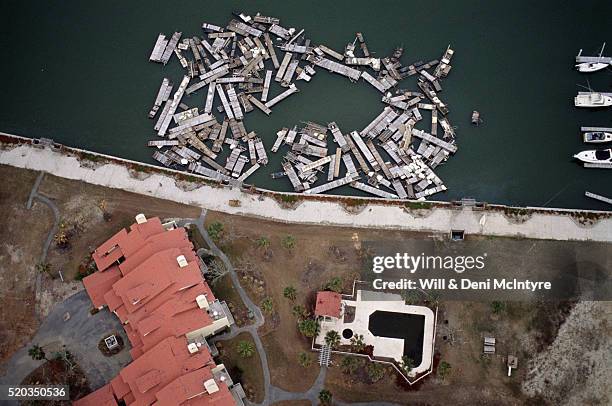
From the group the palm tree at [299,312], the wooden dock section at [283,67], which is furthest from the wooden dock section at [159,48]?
the palm tree at [299,312]

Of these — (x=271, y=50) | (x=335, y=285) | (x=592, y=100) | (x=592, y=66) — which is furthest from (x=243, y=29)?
(x=592, y=100)

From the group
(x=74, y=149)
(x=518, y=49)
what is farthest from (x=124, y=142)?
(x=518, y=49)

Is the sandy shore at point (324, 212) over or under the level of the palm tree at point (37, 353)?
over

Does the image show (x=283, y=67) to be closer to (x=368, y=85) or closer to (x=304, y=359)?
(x=368, y=85)

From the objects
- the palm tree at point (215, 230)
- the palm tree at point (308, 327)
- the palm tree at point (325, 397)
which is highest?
the palm tree at point (215, 230)

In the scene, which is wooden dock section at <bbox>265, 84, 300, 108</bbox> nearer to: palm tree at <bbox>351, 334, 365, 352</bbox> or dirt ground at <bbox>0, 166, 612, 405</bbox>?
dirt ground at <bbox>0, 166, 612, 405</bbox>

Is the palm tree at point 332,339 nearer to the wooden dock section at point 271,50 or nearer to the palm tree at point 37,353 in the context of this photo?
the palm tree at point 37,353
